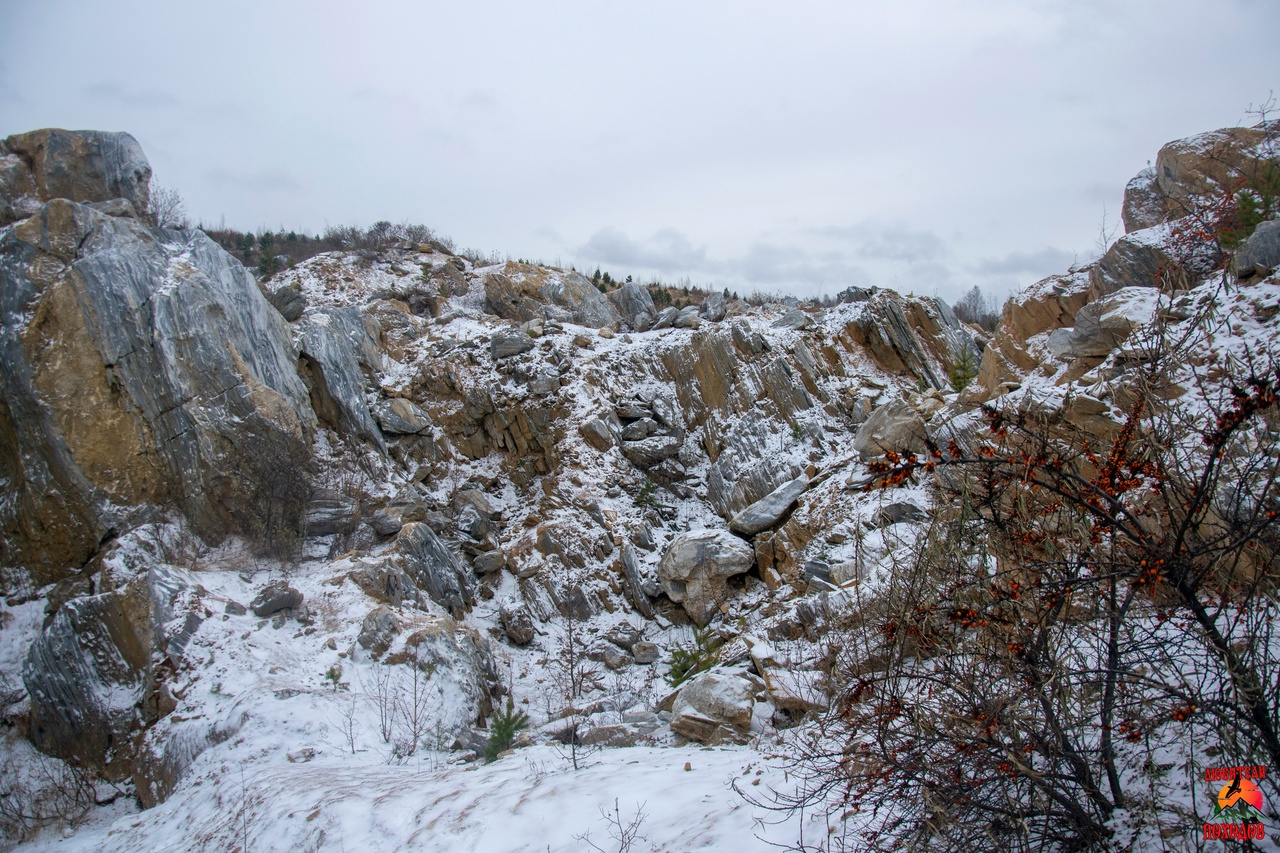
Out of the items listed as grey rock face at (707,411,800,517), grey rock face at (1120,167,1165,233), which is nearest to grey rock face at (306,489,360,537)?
grey rock face at (707,411,800,517)

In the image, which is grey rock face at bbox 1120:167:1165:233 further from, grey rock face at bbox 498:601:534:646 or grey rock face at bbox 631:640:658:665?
grey rock face at bbox 498:601:534:646

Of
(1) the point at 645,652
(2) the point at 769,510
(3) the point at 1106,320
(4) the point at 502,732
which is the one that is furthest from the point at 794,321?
(4) the point at 502,732

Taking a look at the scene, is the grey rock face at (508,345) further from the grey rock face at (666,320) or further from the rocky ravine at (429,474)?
the grey rock face at (666,320)

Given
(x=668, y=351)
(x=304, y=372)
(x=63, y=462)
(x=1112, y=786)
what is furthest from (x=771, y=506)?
(x=63, y=462)

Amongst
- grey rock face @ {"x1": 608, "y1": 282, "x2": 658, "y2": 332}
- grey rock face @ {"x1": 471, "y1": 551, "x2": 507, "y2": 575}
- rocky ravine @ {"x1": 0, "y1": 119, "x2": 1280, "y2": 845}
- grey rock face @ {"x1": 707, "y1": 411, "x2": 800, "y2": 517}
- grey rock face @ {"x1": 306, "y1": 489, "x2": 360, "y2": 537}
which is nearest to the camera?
rocky ravine @ {"x1": 0, "y1": 119, "x2": 1280, "y2": 845}

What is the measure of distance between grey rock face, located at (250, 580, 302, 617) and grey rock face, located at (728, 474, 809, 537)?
28.6 ft

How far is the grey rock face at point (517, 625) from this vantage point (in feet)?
43.3

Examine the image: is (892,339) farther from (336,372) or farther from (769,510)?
(336,372)

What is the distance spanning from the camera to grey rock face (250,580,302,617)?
10374 mm

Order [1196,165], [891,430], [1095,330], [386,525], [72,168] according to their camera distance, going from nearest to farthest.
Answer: [1095,330] → [1196,165] → [891,430] → [386,525] → [72,168]

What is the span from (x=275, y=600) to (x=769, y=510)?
31.5 ft

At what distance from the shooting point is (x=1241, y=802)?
2.32 m

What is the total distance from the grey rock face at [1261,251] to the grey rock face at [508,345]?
1594cm

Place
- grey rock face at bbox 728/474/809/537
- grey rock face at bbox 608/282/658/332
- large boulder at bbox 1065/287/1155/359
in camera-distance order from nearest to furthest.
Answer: large boulder at bbox 1065/287/1155/359, grey rock face at bbox 728/474/809/537, grey rock face at bbox 608/282/658/332
